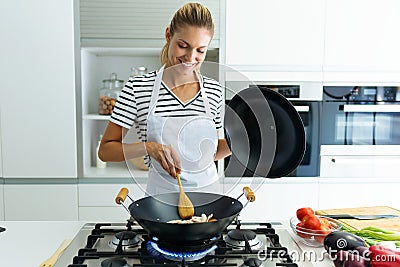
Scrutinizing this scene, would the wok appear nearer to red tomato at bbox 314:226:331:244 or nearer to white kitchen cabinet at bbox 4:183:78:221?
red tomato at bbox 314:226:331:244

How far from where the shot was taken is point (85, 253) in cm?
102

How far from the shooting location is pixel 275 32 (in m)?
2.22

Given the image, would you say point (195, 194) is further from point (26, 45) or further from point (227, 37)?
point (26, 45)

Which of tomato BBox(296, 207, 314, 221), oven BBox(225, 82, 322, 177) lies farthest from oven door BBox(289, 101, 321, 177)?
tomato BBox(296, 207, 314, 221)

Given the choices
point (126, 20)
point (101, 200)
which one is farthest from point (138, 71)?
point (101, 200)

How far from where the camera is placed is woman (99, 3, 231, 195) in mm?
1372

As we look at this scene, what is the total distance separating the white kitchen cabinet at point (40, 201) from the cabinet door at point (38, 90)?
2.6 inches

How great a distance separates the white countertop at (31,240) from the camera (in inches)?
42.8

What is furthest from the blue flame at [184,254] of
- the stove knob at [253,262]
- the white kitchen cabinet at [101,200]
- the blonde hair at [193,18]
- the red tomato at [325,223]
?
the white kitchen cabinet at [101,200]

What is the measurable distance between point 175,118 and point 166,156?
0.24 metres

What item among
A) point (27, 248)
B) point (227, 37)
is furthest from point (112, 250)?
point (227, 37)

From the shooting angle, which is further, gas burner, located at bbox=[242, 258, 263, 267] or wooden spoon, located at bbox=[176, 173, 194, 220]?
wooden spoon, located at bbox=[176, 173, 194, 220]

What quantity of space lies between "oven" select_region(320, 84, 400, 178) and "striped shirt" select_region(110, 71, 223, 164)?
1.05 m

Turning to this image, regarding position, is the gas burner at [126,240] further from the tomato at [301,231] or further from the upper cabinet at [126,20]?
the upper cabinet at [126,20]
